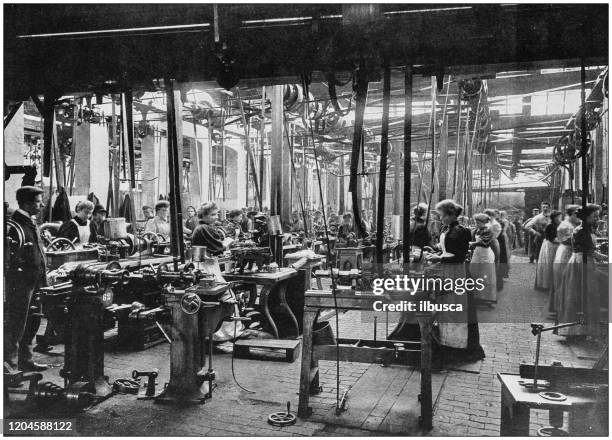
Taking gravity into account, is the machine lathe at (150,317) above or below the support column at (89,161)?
below

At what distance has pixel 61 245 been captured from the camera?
5.94 m

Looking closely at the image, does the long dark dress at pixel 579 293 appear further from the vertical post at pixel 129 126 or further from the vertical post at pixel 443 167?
the vertical post at pixel 129 126

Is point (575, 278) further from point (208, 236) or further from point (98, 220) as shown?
point (98, 220)

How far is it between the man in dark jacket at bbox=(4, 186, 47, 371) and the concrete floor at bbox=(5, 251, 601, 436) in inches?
14.7

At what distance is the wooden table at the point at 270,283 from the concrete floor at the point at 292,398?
0.69m

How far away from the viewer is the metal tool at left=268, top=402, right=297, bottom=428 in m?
3.29

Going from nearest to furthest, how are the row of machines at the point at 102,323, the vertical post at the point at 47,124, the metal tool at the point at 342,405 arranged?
1. the vertical post at the point at 47,124
2. the metal tool at the point at 342,405
3. the row of machines at the point at 102,323

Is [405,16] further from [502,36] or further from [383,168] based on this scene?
[383,168]

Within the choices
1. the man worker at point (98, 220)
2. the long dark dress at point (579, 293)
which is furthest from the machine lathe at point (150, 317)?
the long dark dress at point (579, 293)

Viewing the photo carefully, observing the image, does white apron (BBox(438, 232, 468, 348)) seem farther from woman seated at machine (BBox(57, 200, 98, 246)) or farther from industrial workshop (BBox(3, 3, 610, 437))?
woman seated at machine (BBox(57, 200, 98, 246))

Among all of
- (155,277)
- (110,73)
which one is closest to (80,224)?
(155,277)

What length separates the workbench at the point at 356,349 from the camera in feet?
10.9

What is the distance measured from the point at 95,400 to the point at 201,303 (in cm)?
105

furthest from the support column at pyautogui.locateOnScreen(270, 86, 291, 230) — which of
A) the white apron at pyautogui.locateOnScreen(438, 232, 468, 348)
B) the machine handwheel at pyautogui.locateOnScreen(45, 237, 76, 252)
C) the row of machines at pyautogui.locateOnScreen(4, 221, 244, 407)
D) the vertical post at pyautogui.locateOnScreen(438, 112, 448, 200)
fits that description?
the row of machines at pyautogui.locateOnScreen(4, 221, 244, 407)
